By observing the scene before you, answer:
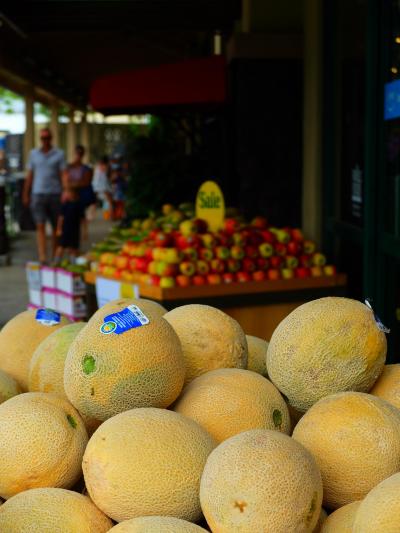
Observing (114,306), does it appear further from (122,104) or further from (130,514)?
(122,104)

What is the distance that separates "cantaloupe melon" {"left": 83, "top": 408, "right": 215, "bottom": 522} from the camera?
5.28 ft

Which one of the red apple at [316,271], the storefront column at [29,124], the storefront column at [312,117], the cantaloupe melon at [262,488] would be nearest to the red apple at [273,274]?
the red apple at [316,271]

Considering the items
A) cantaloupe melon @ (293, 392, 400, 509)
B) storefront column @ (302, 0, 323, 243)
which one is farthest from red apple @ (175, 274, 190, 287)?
cantaloupe melon @ (293, 392, 400, 509)

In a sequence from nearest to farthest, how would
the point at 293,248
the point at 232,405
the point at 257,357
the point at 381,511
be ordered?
the point at 381,511, the point at 232,405, the point at 257,357, the point at 293,248

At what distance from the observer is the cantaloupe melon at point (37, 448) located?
5.80 ft

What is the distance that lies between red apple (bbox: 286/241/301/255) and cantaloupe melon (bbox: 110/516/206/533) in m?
4.78

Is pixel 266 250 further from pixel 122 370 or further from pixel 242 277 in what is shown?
pixel 122 370

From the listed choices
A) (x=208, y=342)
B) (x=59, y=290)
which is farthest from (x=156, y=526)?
(x=59, y=290)

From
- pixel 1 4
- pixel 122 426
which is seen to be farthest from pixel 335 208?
pixel 122 426

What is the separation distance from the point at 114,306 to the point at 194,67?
551cm

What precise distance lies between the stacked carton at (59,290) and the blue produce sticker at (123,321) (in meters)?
5.02

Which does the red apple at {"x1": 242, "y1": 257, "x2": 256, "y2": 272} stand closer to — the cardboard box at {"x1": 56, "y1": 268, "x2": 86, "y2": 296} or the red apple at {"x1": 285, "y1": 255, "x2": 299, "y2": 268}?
the red apple at {"x1": 285, "y1": 255, "x2": 299, "y2": 268}

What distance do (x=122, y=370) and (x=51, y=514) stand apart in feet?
1.11

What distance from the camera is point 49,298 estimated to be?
7.57 m
